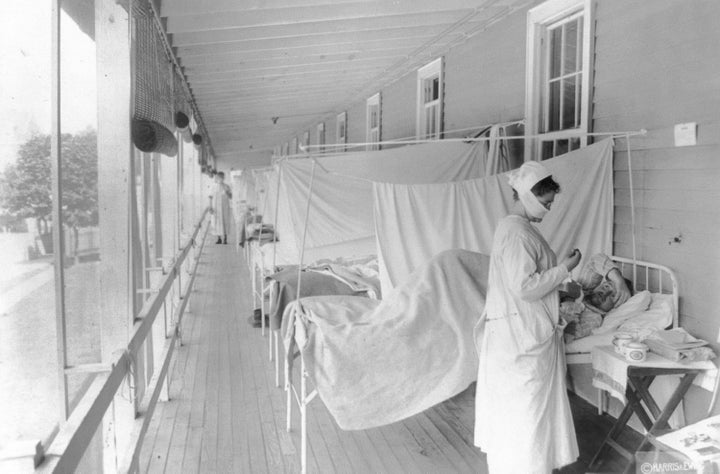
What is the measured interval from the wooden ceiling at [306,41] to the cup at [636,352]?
3190mm

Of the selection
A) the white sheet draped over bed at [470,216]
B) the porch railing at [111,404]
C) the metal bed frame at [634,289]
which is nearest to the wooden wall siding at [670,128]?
the metal bed frame at [634,289]

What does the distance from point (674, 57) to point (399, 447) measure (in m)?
2.85

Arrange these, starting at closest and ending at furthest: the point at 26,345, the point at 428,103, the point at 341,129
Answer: the point at 26,345
the point at 428,103
the point at 341,129

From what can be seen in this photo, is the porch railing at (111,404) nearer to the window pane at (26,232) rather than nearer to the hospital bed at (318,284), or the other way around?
the window pane at (26,232)

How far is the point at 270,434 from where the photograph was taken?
4.08 meters

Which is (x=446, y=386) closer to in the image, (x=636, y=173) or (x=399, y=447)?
(x=399, y=447)

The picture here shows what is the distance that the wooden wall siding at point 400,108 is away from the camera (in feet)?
26.7

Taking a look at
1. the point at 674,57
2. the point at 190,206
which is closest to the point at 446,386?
the point at 674,57

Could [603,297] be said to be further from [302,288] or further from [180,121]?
[180,121]

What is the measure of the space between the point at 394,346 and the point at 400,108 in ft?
18.2

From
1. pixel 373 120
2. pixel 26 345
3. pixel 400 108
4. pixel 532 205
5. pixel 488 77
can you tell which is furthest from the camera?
pixel 373 120

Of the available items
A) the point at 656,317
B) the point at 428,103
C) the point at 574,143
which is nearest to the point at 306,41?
the point at 428,103

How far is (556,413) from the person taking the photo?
3.01m

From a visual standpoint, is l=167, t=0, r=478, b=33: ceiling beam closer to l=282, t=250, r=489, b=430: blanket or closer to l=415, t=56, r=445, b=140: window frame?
l=415, t=56, r=445, b=140: window frame
